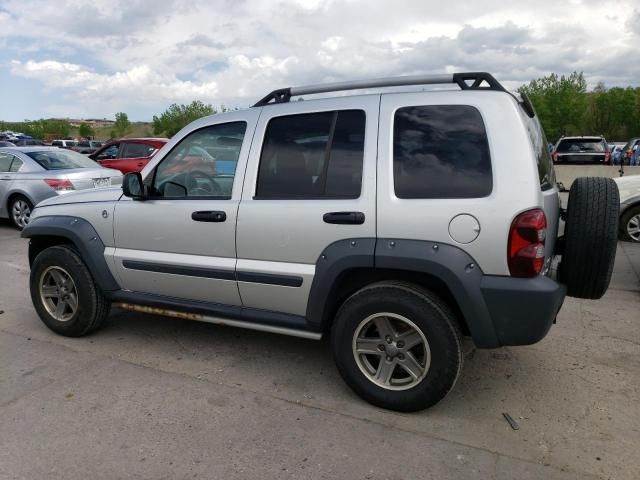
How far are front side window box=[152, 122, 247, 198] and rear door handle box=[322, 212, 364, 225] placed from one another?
79cm

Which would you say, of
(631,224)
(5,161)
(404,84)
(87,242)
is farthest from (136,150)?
(404,84)

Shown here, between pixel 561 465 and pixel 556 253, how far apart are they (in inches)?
50.7

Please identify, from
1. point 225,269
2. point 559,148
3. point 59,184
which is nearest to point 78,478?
point 225,269

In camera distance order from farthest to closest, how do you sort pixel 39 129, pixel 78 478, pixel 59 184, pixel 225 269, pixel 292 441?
1. pixel 39 129
2. pixel 59 184
3. pixel 225 269
4. pixel 292 441
5. pixel 78 478

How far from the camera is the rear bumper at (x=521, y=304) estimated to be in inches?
108

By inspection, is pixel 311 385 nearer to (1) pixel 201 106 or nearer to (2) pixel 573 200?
(2) pixel 573 200

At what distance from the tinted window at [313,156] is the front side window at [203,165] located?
262 mm

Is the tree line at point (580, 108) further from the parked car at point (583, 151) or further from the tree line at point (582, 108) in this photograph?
the parked car at point (583, 151)

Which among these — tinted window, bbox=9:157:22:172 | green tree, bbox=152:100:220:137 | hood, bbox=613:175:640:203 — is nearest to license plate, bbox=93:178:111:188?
tinted window, bbox=9:157:22:172

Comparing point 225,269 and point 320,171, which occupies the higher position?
point 320,171

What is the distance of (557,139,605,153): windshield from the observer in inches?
640

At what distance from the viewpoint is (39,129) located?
341 ft

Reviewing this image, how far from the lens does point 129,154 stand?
13203mm

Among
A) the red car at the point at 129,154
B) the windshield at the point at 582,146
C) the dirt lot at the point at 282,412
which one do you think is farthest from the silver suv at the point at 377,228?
the windshield at the point at 582,146
